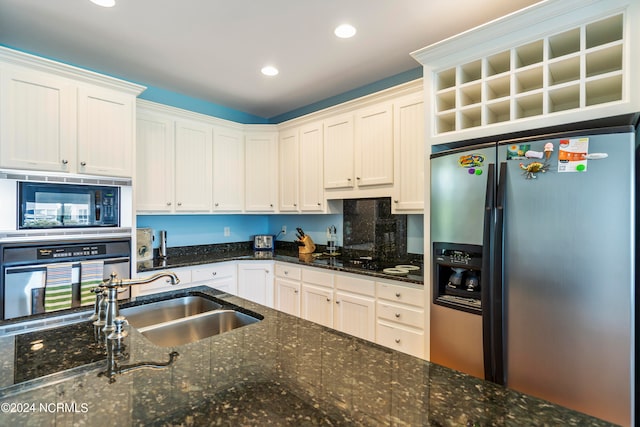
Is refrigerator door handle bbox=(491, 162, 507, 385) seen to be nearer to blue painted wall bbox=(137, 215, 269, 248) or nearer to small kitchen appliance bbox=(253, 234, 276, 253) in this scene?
small kitchen appliance bbox=(253, 234, 276, 253)

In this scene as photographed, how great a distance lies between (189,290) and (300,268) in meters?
1.48

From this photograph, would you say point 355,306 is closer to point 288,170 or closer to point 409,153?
point 409,153

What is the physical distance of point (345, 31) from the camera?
2.34 metres

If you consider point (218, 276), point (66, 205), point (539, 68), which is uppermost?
point (539, 68)

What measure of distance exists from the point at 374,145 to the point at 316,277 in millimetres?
1321

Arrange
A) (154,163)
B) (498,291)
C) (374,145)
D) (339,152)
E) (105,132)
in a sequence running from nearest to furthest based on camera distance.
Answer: (498,291), (105,132), (374,145), (154,163), (339,152)

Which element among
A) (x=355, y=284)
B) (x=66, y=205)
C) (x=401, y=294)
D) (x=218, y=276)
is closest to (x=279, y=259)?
(x=218, y=276)

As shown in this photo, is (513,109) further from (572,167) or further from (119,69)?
(119,69)

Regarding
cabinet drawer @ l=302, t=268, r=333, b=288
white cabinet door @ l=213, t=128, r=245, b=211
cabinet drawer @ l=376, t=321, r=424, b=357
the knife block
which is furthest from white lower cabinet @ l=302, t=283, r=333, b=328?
white cabinet door @ l=213, t=128, r=245, b=211

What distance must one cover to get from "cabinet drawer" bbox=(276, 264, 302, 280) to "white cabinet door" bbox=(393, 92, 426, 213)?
1143mm

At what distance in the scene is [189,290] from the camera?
1.77m

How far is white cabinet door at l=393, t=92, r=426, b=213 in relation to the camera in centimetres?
262

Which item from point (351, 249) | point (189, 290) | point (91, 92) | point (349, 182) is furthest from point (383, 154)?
point (91, 92)

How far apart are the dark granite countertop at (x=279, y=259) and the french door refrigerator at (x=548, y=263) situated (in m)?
0.55
